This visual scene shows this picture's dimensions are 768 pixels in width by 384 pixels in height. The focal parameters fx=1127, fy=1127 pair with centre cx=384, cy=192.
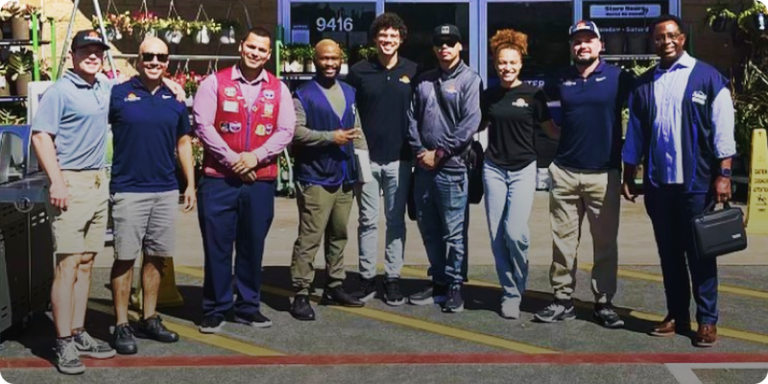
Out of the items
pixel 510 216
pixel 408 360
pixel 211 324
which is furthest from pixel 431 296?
pixel 211 324

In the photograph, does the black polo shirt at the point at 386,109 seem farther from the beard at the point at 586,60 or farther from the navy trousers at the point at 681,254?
the navy trousers at the point at 681,254

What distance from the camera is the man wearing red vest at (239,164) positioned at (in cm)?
673

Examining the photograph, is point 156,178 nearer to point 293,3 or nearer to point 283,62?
point 283,62

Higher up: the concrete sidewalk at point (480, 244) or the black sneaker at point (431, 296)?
the concrete sidewalk at point (480, 244)

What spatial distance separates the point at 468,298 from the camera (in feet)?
25.6

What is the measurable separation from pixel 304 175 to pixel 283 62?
19.6 feet

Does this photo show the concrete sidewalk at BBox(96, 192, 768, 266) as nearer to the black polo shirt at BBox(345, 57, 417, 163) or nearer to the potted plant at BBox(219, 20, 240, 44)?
the black polo shirt at BBox(345, 57, 417, 163)

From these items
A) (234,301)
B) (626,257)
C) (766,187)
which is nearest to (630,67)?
(766,187)

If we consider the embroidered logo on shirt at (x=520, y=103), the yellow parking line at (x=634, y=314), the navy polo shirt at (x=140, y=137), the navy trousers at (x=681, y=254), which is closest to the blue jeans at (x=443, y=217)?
the embroidered logo on shirt at (x=520, y=103)

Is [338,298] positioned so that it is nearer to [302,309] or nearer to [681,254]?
[302,309]

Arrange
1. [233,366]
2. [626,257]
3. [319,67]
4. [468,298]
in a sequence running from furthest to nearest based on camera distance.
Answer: [626,257] < [468,298] < [319,67] < [233,366]

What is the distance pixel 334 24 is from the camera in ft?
45.0

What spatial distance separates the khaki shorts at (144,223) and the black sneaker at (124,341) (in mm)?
403

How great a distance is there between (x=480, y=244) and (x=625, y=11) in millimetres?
5127
